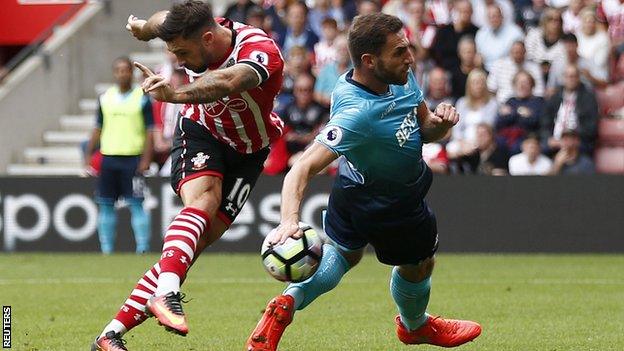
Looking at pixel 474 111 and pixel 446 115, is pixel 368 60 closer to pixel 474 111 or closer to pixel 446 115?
pixel 446 115

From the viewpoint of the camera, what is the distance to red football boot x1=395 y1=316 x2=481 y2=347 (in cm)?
802

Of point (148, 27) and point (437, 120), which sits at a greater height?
point (148, 27)

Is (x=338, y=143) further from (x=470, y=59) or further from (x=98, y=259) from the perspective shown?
(x=470, y=59)

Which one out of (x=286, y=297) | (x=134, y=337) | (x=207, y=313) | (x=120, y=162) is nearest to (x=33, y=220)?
(x=120, y=162)

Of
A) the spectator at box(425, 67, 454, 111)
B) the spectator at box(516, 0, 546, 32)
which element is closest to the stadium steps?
the spectator at box(425, 67, 454, 111)

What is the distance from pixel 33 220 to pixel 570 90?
7020 millimetres

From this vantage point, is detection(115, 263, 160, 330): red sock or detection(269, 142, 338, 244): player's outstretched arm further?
detection(115, 263, 160, 330): red sock

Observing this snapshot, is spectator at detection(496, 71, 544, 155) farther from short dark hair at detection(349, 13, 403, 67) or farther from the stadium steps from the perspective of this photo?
short dark hair at detection(349, 13, 403, 67)

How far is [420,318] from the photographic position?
316 inches

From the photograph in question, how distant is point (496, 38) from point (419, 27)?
1103mm

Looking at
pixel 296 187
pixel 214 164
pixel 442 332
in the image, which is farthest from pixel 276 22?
pixel 296 187

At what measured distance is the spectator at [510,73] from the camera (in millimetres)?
17766

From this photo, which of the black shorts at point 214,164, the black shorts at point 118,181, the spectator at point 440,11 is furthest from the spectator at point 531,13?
the black shorts at point 214,164

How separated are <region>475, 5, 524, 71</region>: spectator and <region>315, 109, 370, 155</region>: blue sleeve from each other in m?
11.6
